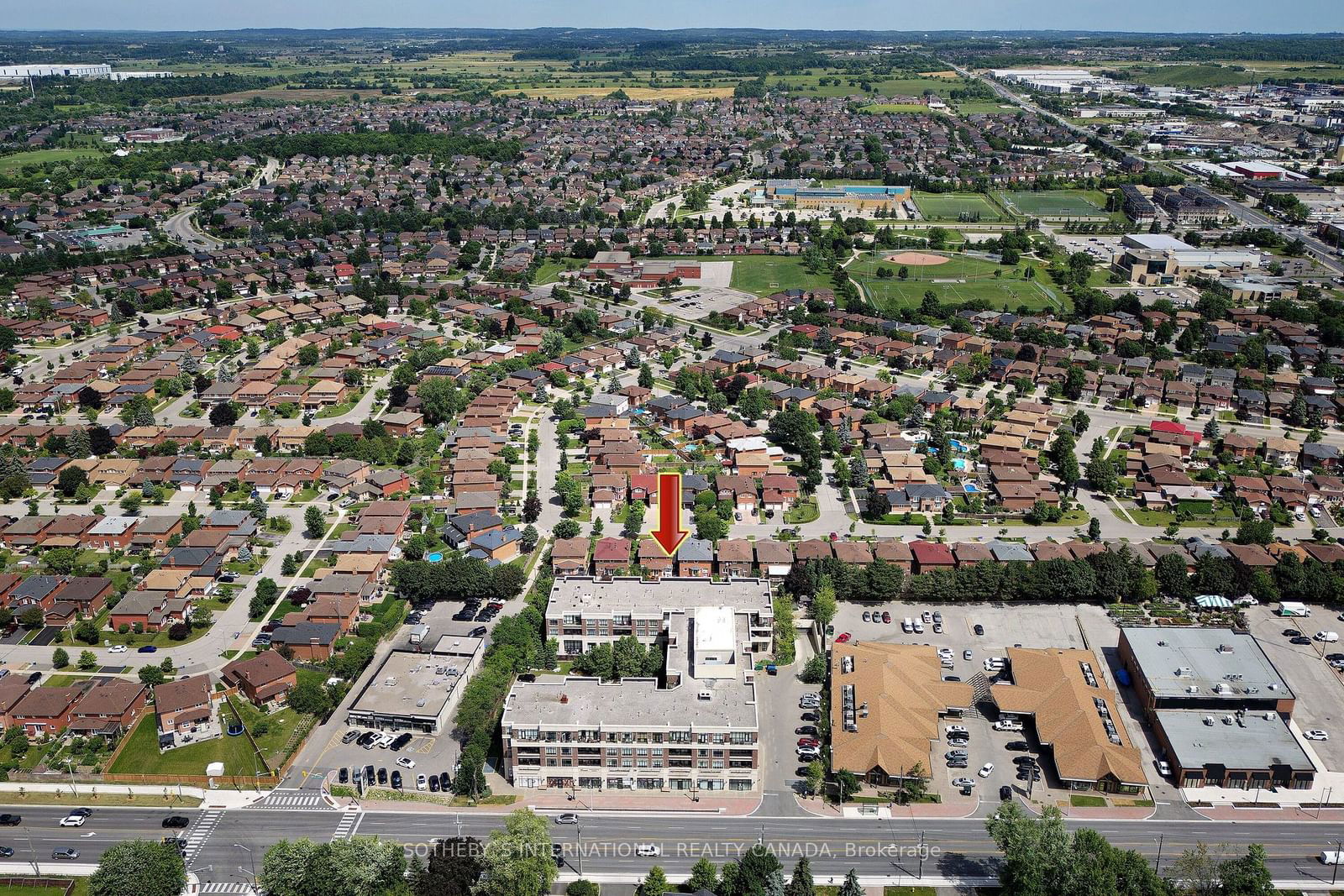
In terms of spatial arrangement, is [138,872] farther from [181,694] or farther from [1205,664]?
[1205,664]

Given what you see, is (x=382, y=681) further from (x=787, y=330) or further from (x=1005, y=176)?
(x=1005, y=176)

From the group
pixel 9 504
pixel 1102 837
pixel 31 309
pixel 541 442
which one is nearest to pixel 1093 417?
pixel 541 442

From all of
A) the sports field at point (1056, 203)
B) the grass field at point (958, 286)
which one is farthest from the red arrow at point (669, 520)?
the sports field at point (1056, 203)

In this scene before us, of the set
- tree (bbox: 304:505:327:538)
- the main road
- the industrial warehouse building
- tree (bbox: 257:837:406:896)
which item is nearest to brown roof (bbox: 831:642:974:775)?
the main road

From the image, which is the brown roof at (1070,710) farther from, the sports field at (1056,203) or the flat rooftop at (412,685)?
Answer: the sports field at (1056,203)

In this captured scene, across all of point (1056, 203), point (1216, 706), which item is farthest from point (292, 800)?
point (1056, 203)

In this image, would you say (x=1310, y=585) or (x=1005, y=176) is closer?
(x=1310, y=585)

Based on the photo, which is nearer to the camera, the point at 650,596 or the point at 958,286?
the point at 650,596
